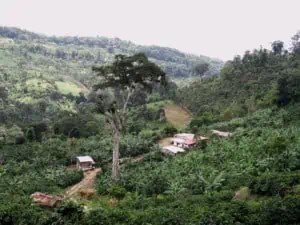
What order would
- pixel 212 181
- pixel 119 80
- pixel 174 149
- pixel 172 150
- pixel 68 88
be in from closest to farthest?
pixel 212 181, pixel 119 80, pixel 172 150, pixel 174 149, pixel 68 88

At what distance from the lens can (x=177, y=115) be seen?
6100 cm

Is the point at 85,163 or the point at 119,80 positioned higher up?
the point at 119,80

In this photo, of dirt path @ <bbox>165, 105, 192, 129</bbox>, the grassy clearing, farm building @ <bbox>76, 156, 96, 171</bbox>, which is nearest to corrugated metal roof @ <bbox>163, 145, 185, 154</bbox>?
farm building @ <bbox>76, 156, 96, 171</bbox>

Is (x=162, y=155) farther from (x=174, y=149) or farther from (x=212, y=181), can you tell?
(x=212, y=181)

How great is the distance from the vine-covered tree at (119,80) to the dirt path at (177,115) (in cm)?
3137

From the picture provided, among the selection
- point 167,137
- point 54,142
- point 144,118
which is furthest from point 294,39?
point 54,142

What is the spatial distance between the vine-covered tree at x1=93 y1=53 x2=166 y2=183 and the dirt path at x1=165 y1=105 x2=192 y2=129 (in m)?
31.4

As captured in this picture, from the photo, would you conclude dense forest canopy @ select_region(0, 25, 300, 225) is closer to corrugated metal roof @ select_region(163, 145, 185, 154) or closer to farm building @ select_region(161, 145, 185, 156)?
farm building @ select_region(161, 145, 185, 156)

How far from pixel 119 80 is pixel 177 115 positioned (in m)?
37.2

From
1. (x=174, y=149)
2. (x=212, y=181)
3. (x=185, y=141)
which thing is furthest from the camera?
(x=185, y=141)

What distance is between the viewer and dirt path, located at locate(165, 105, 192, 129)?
57.0 m

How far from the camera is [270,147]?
21812mm

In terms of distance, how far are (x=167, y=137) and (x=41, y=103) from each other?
3540 centimetres

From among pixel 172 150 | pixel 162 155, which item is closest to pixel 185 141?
pixel 172 150
